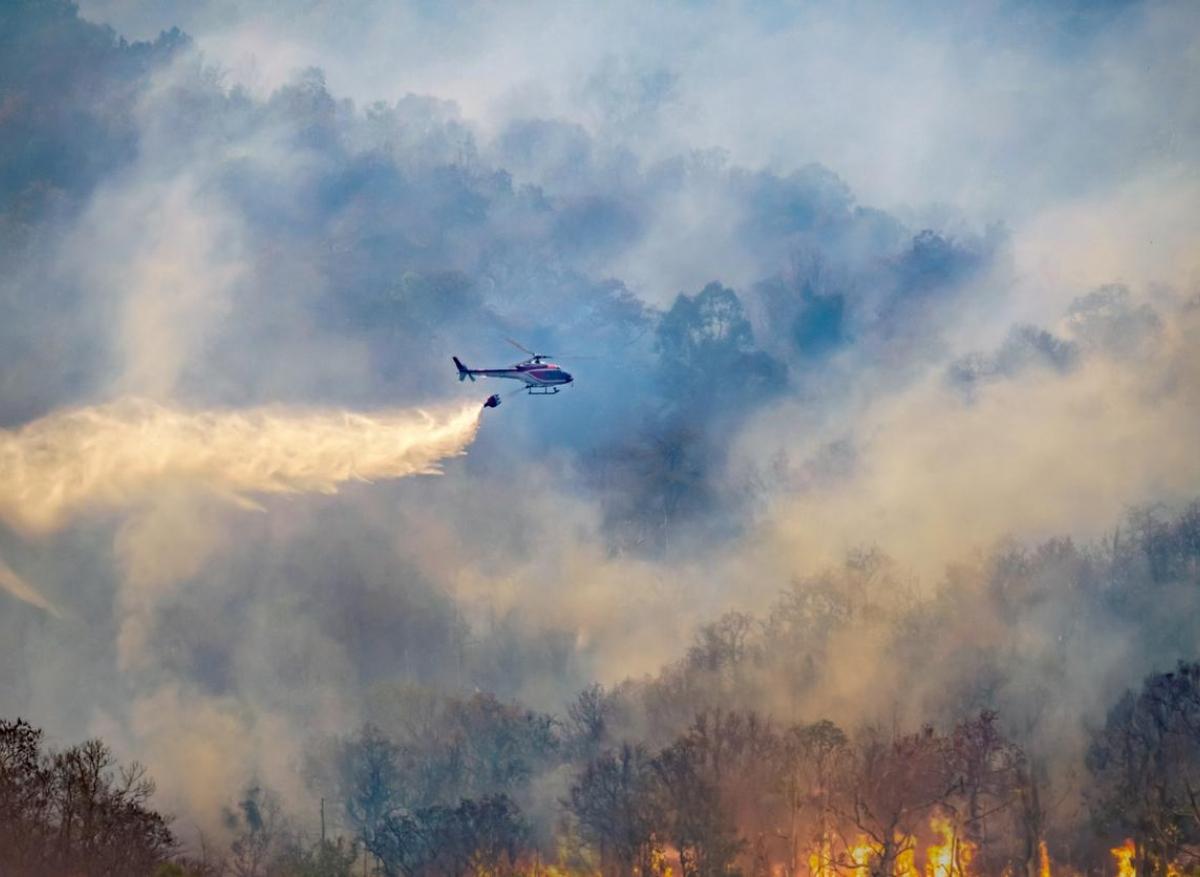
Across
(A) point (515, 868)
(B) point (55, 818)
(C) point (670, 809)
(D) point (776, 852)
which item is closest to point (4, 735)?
(B) point (55, 818)

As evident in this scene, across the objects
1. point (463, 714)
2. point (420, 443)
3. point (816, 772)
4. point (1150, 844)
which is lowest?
point (1150, 844)

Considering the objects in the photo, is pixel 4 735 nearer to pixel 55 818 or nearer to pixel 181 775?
pixel 55 818

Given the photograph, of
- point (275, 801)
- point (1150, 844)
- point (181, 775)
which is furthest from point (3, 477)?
point (1150, 844)

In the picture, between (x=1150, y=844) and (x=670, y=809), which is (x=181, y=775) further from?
(x=1150, y=844)

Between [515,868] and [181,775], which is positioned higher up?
[181,775]

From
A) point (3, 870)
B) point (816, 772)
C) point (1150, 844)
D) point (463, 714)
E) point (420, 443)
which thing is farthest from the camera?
point (420, 443)

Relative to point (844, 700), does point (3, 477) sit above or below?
above

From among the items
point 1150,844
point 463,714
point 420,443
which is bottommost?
point 1150,844

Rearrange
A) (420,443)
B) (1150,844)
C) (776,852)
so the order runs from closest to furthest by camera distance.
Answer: (1150,844)
(776,852)
(420,443)

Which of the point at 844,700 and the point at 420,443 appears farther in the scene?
the point at 420,443
